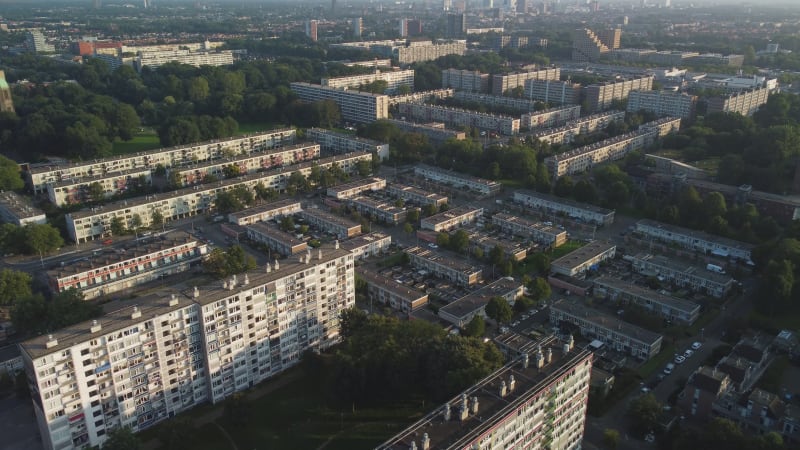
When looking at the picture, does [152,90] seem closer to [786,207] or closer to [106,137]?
[106,137]

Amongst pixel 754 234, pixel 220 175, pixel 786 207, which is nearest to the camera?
pixel 754 234

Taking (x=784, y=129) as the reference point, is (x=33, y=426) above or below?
below

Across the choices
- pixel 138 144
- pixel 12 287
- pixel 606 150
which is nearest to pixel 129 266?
pixel 12 287

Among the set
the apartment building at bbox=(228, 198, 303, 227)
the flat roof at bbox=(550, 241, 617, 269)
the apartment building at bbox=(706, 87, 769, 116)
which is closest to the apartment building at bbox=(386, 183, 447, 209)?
the apartment building at bbox=(228, 198, 303, 227)

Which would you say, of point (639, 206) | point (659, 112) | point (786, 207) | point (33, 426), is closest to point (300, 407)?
point (33, 426)

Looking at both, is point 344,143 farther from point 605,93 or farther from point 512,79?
point 512,79

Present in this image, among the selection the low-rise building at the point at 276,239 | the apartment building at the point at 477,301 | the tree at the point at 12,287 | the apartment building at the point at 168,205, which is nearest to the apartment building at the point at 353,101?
the apartment building at the point at 168,205
